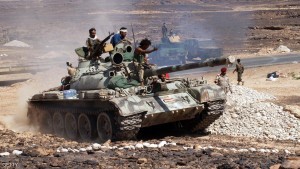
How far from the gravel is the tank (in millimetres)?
832

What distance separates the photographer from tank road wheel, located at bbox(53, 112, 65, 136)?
1806 cm

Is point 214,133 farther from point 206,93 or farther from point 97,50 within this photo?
point 97,50

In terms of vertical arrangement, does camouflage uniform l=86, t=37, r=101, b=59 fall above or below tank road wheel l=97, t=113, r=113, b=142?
above

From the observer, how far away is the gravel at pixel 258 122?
16609mm

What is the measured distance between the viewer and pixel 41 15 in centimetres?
9425

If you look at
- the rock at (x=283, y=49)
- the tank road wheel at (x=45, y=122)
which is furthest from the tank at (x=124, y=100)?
the rock at (x=283, y=49)

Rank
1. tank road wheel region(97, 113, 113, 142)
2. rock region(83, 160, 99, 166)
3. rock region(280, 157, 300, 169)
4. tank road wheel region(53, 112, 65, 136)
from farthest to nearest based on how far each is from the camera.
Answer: tank road wheel region(53, 112, 65, 136) → tank road wheel region(97, 113, 113, 142) → rock region(83, 160, 99, 166) → rock region(280, 157, 300, 169)

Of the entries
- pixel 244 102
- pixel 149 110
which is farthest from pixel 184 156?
pixel 244 102

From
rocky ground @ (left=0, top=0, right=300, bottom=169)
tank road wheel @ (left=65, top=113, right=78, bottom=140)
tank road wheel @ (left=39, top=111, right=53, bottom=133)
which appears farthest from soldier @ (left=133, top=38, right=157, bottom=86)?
tank road wheel @ (left=39, top=111, right=53, bottom=133)

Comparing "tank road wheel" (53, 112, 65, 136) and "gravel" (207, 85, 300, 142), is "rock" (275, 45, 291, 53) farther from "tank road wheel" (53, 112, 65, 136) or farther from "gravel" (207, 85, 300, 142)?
"tank road wheel" (53, 112, 65, 136)

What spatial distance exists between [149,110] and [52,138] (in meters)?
3.50

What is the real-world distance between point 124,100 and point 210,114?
2.78m

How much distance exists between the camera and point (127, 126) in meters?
14.6

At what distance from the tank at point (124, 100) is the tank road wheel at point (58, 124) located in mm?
30
